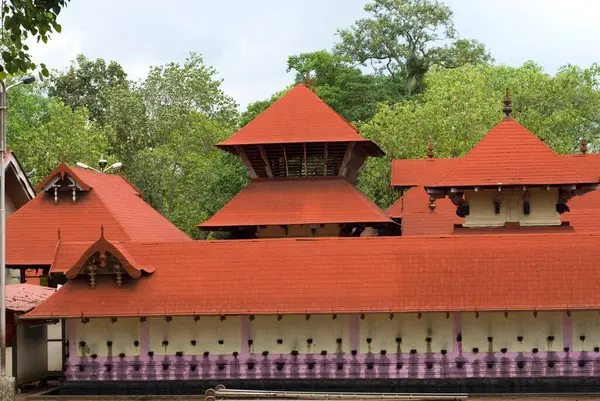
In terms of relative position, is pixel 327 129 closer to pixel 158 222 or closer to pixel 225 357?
pixel 158 222

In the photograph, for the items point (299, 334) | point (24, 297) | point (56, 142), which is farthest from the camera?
point (56, 142)

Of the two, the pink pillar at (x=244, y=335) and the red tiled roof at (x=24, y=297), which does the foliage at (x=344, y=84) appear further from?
the pink pillar at (x=244, y=335)

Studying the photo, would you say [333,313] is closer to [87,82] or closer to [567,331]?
[567,331]

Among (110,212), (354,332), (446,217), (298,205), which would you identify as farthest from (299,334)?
(446,217)

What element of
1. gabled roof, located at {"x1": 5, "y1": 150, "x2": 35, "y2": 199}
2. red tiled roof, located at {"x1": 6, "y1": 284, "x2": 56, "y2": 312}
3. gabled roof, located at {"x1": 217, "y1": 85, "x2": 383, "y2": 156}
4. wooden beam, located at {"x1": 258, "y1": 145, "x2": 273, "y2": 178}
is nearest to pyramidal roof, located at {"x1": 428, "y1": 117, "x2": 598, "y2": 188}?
gabled roof, located at {"x1": 217, "y1": 85, "x2": 383, "y2": 156}

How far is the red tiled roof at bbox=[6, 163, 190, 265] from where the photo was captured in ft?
109

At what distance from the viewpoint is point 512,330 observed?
25438 millimetres

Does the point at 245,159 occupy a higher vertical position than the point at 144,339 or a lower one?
higher

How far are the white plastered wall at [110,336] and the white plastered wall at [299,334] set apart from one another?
270 centimetres

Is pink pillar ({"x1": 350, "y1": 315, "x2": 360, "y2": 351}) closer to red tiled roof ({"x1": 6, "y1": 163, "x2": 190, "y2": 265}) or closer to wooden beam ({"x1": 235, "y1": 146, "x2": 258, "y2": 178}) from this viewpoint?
wooden beam ({"x1": 235, "y1": 146, "x2": 258, "y2": 178})

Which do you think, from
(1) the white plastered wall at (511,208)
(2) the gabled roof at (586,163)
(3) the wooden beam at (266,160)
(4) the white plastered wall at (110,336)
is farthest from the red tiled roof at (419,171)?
(4) the white plastered wall at (110,336)

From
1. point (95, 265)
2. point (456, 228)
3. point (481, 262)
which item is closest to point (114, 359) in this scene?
point (95, 265)

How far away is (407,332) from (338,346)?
156 cm

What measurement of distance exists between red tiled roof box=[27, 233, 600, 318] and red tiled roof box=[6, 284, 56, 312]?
5.34 ft
